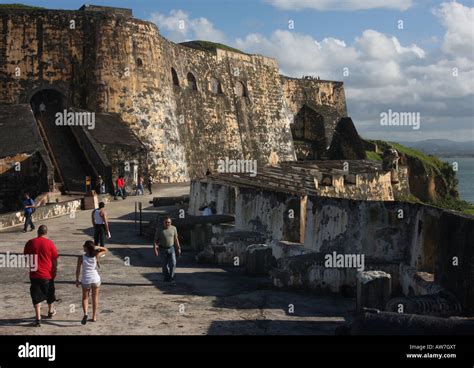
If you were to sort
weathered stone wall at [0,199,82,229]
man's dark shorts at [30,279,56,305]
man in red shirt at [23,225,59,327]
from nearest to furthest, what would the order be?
man's dark shorts at [30,279,56,305] < man in red shirt at [23,225,59,327] < weathered stone wall at [0,199,82,229]

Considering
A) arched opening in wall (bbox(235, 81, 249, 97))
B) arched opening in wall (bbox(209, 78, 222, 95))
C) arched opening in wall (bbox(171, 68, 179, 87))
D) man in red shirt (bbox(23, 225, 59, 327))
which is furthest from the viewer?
arched opening in wall (bbox(235, 81, 249, 97))

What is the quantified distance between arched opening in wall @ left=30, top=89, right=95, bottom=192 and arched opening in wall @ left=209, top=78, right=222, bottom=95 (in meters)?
14.9

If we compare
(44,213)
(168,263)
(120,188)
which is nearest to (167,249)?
(168,263)

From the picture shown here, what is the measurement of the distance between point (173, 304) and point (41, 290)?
217 centimetres

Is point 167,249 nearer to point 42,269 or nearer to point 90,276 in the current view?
point 90,276

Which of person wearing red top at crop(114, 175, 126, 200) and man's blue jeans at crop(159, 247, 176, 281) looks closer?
man's blue jeans at crop(159, 247, 176, 281)

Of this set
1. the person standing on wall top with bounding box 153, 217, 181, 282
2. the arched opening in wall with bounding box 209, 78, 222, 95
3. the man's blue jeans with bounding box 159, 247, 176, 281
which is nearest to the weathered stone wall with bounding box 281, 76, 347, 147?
the arched opening in wall with bounding box 209, 78, 222, 95

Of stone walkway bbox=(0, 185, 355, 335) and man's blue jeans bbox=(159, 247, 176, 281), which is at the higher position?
man's blue jeans bbox=(159, 247, 176, 281)

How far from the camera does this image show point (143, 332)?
912cm

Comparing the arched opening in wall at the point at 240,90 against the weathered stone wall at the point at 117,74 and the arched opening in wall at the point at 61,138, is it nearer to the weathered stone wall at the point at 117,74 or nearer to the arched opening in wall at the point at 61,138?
the weathered stone wall at the point at 117,74

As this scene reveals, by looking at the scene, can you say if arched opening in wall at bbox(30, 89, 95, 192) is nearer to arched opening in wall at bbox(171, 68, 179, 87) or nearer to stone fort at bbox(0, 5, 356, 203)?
stone fort at bbox(0, 5, 356, 203)

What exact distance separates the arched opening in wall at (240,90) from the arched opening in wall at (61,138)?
1828 cm

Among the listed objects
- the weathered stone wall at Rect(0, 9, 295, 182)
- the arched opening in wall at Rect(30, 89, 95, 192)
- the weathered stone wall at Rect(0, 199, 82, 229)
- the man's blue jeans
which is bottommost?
the man's blue jeans

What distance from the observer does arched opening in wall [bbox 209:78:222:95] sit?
49463mm
